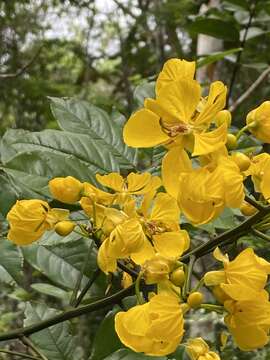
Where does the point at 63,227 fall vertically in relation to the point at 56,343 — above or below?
above

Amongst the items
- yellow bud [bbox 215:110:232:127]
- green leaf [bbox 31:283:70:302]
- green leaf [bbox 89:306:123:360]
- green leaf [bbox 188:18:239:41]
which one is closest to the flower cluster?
yellow bud [bbox 215:110:232:127]

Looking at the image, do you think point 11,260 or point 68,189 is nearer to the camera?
point 68,189

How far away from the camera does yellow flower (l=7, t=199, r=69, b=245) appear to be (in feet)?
2.73

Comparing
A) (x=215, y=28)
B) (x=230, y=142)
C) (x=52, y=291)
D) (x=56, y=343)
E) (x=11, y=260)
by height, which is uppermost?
(x=230, y=142)

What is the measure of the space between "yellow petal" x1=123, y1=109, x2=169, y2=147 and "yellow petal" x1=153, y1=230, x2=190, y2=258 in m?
0.12

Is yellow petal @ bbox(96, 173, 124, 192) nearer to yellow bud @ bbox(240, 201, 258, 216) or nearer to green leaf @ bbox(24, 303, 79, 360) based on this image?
yellow bud @ bbox(240, 201, 258, 216)

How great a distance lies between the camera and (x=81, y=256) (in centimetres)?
123

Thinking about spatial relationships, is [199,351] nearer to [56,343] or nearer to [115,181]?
[115,181]

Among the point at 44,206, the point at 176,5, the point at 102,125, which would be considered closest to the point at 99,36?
the point at 176,5

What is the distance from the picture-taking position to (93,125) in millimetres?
1203

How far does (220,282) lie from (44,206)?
0.27m

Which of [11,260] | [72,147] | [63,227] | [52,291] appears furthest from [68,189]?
[52,291]

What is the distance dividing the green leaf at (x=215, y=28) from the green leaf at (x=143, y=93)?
2.70ft

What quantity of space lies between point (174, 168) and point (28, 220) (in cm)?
21
